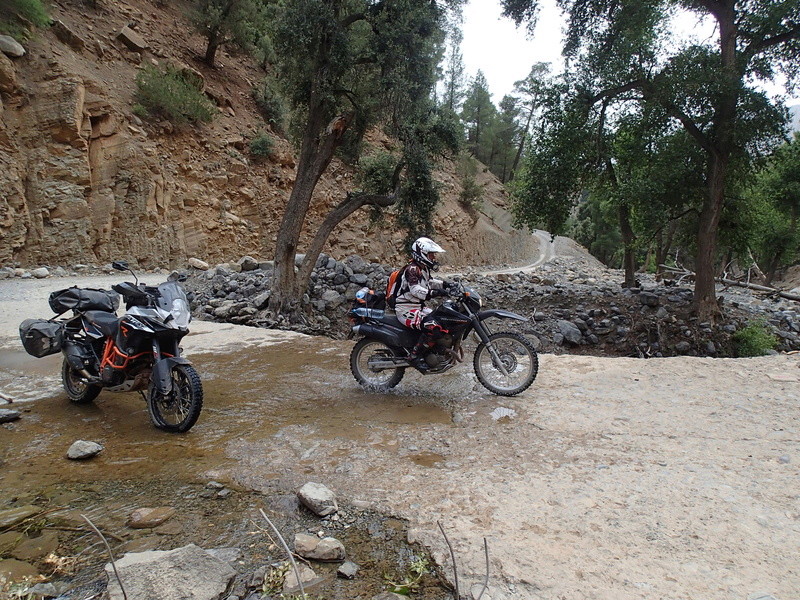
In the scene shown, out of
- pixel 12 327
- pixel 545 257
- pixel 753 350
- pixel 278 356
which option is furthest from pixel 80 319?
pixel 545 257

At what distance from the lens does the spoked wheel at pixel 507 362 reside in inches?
199

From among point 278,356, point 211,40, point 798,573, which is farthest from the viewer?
point 211,40

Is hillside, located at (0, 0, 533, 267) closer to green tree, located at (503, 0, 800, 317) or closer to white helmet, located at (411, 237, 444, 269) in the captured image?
green tree, located at (503, 0, 800, 317)

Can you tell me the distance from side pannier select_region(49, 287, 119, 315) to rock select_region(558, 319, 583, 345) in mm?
10797

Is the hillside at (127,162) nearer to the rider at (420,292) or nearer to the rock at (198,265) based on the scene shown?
the rock at (198,265)

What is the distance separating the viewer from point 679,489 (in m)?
2.92

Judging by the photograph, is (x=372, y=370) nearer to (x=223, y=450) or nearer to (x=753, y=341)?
(x=223, y=450)

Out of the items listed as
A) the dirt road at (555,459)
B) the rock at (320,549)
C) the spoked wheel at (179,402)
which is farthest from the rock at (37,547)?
the spoked wheel at (179,402)

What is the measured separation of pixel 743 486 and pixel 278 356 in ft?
18.5

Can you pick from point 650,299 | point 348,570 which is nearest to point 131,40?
point 650,299

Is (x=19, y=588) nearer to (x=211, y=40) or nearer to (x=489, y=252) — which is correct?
(x=211, y=40)

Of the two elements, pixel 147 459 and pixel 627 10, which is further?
pixel 627 10

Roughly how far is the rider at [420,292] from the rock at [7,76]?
51.3ft

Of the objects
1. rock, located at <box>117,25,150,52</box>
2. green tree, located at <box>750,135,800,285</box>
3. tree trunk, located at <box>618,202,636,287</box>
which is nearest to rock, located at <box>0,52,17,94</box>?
rock, located at <box>117,25,150,52</box>
